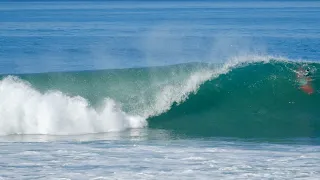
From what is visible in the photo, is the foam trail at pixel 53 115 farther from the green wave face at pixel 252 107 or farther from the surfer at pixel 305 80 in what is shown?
the surfer at pixel 305 80

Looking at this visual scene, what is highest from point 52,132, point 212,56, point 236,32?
point 236,32

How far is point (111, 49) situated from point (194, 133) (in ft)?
80.9

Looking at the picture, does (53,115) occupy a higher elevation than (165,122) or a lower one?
higher

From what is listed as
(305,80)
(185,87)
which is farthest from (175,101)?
(305,80)

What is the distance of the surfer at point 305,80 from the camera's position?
23438mm

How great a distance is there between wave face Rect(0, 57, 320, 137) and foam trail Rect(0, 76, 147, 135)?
3 centimetres

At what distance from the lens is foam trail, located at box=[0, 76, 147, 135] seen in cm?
1958

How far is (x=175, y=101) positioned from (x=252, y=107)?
2.32 m

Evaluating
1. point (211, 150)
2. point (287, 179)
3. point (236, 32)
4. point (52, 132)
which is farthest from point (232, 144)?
point (236, 32)

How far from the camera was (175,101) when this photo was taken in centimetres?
2227

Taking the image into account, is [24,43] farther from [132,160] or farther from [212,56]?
[132,160]

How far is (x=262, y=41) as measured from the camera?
163 ft

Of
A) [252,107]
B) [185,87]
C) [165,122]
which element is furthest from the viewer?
[185,87]

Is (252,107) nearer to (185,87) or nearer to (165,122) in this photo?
(185,87)
